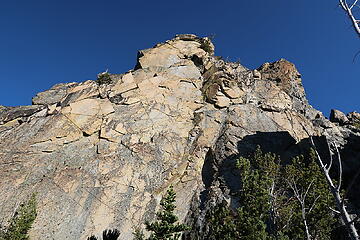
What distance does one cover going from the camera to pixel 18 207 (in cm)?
2788

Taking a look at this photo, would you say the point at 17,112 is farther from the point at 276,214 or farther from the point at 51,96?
the point at 276,214

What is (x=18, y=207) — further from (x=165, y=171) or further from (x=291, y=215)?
(x=291, y=215)

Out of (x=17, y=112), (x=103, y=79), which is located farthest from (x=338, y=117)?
(x=17, y=112)

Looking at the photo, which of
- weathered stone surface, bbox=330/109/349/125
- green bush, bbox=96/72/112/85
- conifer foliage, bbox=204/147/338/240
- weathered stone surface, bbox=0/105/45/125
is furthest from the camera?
weathered stone surface, bbox=330/109/349/125

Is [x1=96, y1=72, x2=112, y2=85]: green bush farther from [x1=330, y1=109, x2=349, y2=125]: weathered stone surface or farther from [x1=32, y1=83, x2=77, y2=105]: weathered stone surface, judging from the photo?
[x1=330, y1=109, x2=349, y2=125]: weathered stone surface

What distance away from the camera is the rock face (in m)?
28.6

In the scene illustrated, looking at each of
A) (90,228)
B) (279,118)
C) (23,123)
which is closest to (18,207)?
(90,228)

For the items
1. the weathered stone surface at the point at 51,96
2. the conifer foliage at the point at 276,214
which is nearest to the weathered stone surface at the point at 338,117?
the conifer foliage at the point at 276,214

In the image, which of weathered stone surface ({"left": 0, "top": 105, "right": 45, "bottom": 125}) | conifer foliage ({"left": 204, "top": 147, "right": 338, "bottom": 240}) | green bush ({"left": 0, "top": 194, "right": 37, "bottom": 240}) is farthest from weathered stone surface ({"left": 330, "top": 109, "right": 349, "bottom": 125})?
green bush ({"left": 0, "top": 194, "right": 37, "bottom": 240})

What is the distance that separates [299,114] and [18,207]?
4107cm

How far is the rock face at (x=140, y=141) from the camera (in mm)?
28594

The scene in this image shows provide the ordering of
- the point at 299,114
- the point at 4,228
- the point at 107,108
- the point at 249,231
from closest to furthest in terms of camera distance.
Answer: the point at 249,231
the point at 4,228
the point at 107,108
the point at 299,114

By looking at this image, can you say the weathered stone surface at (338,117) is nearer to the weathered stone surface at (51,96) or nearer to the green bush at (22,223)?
the weathered stone surface at (51,96)

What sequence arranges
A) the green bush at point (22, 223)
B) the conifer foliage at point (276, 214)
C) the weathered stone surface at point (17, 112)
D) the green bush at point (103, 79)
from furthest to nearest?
the green bush at point (103, 79) < the weathered stone surface at point (17, 112) < the green bush at point (22, 223) < the conifer foliage at point (276, 214)
